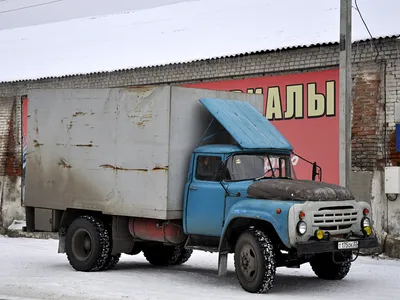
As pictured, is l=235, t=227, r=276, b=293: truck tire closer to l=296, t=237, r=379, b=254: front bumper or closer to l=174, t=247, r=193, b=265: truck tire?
l=296, t=237, r=379, b=254: front bumper

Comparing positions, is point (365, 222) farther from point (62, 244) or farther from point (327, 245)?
point (62, 244)

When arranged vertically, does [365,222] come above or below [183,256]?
above

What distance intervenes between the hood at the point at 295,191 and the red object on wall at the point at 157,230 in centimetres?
171

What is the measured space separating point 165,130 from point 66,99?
8.50 ft

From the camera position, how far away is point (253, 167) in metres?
12.4

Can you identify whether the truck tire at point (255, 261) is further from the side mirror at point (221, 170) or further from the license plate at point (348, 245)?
the side mirror at point (221, 170)

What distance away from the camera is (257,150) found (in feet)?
41.1

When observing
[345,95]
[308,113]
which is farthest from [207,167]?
[308,113]

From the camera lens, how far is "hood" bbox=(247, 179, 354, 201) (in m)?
11.3

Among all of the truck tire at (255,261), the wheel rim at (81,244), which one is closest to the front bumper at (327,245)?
the truck tire at (255,261)

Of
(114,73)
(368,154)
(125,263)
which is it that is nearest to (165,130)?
(125,263)

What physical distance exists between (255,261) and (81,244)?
3995 mm

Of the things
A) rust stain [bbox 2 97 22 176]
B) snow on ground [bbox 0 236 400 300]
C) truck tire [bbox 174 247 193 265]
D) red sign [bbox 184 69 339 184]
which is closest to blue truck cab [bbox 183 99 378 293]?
snow on ground [bbox 0 236 400 300]

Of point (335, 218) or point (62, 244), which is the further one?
point (62, 244)
